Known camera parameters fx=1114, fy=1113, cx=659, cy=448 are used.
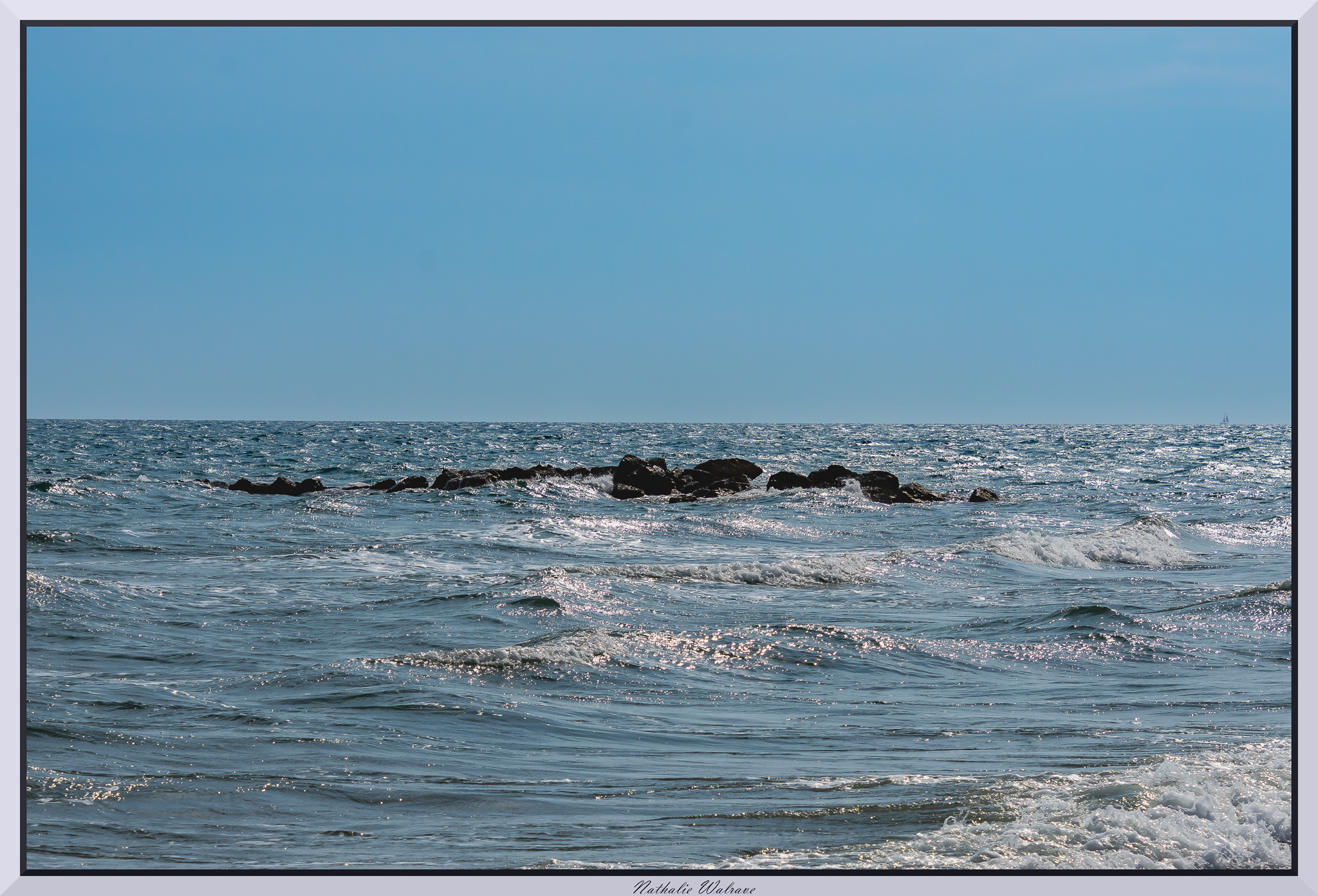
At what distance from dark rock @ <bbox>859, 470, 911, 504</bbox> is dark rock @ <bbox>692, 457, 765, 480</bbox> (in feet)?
15.7

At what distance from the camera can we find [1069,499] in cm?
3412

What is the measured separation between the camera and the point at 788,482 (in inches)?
1407

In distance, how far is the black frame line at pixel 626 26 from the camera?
4316 millimetres

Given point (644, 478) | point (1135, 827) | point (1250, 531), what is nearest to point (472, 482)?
point (644, 478)

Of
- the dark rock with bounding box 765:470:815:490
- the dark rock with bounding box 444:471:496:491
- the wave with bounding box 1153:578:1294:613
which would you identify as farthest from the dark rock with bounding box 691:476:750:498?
the wave with bounding box 1153:578:1294:613

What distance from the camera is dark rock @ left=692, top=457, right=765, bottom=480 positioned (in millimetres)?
37312

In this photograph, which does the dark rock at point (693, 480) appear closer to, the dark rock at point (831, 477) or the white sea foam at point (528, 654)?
the dark rock at point (831, 477)

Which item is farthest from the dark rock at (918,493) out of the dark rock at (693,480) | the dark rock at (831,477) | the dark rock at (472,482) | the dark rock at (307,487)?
the dark rock at (307,487)

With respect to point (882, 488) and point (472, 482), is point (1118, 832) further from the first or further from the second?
point (472, 482)

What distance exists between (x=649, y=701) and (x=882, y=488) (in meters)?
26.7

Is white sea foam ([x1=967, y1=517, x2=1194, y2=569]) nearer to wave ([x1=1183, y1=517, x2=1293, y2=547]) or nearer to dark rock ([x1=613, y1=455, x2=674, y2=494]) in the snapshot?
wave ([x1=1183, y1=517, x2=1293, y2=547])

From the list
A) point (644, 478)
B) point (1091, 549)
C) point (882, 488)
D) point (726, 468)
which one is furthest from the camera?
point (726, 468)

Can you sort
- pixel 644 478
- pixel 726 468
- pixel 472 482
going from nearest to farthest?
1. pixel 472 482
2. pixel 644 478
3. pixel 726 468
